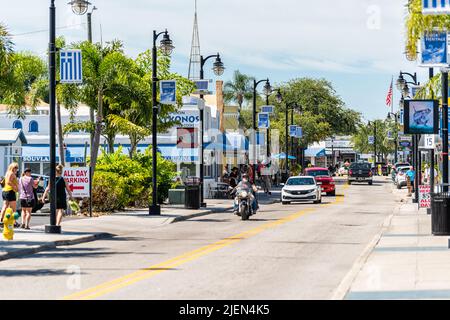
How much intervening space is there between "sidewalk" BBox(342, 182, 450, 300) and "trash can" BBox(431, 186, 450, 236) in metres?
0.33

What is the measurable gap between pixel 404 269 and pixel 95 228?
1438 cm

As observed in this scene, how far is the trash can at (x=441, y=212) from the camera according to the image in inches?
935

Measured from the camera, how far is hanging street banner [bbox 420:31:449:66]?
2291 centimetres

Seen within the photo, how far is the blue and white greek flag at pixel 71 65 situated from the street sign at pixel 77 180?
5.38 meters

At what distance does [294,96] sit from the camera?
11512 centimetres

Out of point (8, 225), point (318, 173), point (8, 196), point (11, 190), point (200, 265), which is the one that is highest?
point (318, 173)

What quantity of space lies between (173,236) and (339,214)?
13.0m

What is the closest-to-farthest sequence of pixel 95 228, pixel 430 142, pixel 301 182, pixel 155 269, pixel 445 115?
pixel 155 269, pixel 445 115, pixel 95 228, pixel 430 142, pixel 301 182

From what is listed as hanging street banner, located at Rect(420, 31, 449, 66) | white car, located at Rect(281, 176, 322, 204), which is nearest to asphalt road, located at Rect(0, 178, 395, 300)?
hanging street banner, located at Rect(420, 31, 449, 66)

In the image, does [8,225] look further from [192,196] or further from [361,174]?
[361,174]

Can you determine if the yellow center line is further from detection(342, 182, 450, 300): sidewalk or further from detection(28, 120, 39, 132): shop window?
detection(28, 120, 39, 132): shop window

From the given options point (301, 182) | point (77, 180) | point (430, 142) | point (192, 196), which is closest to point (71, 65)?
point (77, 180)

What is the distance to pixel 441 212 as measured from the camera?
23.9 meters
